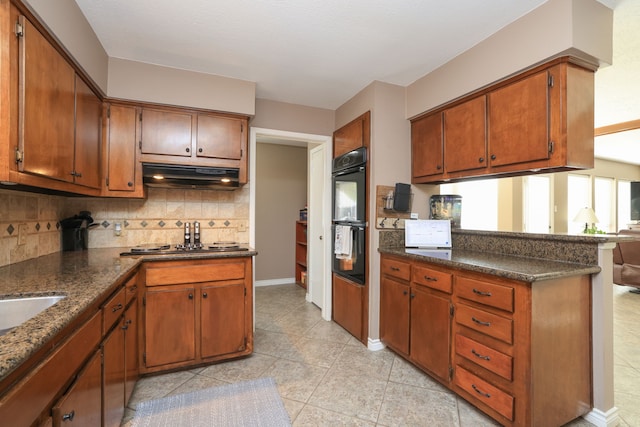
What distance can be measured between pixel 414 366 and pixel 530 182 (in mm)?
5020

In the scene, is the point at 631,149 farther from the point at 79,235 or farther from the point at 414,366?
the point at 79,235

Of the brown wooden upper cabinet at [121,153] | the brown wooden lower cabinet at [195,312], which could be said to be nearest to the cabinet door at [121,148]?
the brown wooden upper cabinet at [121,153]

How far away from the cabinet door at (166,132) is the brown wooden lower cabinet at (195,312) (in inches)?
39.0

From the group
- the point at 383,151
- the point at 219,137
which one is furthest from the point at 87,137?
the point at 383,151

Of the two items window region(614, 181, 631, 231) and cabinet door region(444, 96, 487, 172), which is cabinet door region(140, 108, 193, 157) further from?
window region(614, 181, 631, 231)

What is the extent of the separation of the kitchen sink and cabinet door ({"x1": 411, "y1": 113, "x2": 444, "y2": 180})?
2690 mm

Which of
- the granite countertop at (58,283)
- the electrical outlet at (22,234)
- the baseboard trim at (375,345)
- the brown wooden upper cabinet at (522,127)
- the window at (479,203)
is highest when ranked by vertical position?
the brown wooden upper cabinet at (522,127)

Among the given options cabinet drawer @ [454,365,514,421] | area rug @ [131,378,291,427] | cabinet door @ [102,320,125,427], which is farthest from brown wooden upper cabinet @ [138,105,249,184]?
cabinet drawer @ [454,365,514,421]

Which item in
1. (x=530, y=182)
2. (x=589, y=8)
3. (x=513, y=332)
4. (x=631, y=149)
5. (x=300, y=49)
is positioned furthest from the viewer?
(x=631, y=149)

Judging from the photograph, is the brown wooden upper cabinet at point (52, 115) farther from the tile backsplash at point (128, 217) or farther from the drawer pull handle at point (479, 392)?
the drawer pull handle at point (479, 392)

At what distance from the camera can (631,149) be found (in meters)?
6.34

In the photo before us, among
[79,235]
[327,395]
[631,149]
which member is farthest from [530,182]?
[79,235]

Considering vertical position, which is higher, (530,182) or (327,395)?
(530,182)

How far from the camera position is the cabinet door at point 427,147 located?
2.66m
